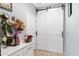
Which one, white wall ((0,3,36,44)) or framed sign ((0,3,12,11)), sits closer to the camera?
framed sign ((0,3,12,11))

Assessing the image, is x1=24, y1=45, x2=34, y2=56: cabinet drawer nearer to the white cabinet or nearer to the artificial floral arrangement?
the white cabinet

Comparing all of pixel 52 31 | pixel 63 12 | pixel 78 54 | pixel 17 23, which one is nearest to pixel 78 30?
pixel 78 54

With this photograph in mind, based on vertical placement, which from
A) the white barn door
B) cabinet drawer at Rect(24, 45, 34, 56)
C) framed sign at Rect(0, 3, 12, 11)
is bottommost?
cabinet drawer at Rect(24, 45, 34, 56)

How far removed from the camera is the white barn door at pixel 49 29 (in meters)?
1.03

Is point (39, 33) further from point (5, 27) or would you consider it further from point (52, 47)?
point (5, 27)

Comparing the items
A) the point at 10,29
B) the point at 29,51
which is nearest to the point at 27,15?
the point at 10,29

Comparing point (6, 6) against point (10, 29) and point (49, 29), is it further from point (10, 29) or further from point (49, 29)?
point (49, 29)

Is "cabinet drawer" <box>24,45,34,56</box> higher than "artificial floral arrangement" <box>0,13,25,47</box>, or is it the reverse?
"artificial floral arrangement" <box>0,13,25,47</box>

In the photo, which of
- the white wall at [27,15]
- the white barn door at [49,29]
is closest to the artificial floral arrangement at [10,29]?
the white wall at [27,15]

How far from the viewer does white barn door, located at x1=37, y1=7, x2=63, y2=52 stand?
1.03m

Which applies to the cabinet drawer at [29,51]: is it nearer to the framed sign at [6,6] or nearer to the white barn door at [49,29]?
the white barn door at [49,29]

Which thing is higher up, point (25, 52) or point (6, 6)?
point (6, 6)

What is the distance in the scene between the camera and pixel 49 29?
1066 millimetres

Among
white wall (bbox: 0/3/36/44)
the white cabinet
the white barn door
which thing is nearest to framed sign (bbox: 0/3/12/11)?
white wall (bbox: 0/3/36/44)
